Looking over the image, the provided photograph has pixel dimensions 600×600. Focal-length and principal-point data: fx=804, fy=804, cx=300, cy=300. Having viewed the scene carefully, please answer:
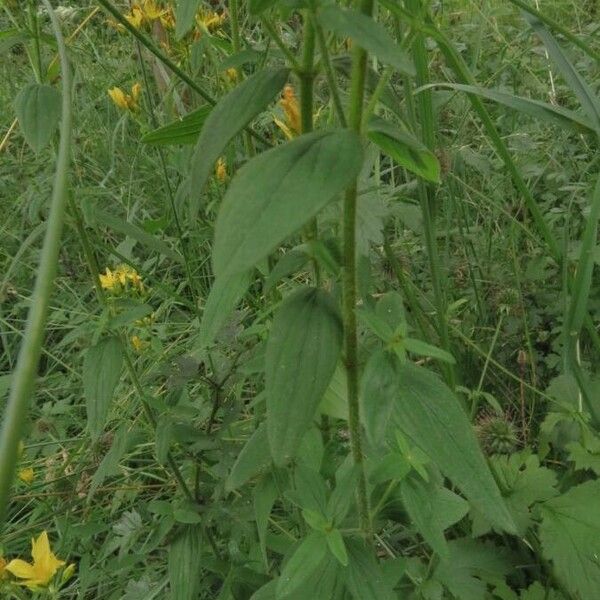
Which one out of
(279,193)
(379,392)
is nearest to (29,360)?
(279,193)

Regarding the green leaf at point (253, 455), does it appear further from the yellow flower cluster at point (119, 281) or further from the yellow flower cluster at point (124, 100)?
the yellow flower cluster at point (124, 100)

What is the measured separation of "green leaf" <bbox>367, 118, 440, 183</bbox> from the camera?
0.53 metres

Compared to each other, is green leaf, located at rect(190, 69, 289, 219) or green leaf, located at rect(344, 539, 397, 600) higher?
green leaf, located at rect(190, 69, 289, 219)

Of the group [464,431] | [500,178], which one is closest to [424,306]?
[500,178]

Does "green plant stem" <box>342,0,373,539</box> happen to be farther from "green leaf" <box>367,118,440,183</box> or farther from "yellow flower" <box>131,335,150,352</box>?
"yellow flower" <box>131,335,150,352</box>

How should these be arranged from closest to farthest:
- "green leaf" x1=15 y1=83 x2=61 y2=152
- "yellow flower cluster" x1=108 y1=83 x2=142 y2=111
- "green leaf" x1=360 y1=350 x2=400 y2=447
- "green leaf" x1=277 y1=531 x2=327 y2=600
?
"green leaf" x1=360 y1=350 x2=400 y2=447
"green leaf" x1=277 y1=531 x2=327 y2=600
"green leaf" x1=15 y1=83 x2=61 y2=152
"yellow flower cluster" x1=108 y1=83 x2=142 y2=111

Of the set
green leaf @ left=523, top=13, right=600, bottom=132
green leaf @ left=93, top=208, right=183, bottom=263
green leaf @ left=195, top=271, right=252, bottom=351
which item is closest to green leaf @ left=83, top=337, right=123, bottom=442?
green leaf @ left=93, top=208, right=183, bottom=263

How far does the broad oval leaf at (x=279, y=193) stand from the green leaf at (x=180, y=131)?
0.24 m

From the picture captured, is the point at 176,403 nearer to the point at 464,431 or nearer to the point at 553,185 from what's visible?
the point at 464,431

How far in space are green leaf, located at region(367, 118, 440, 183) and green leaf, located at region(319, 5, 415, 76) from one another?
81 millimetres

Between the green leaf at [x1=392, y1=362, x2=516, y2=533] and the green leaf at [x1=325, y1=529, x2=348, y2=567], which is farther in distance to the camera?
the green leaf at [x1=325, y1=529, x2=348, y2=567]

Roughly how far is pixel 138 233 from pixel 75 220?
0.07 meters

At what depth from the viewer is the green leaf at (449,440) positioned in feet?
1.86

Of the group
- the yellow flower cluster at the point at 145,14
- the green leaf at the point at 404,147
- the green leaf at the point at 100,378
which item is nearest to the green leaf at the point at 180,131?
the green leaf at the point at 404,147
